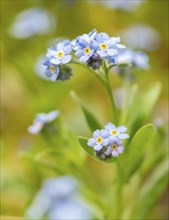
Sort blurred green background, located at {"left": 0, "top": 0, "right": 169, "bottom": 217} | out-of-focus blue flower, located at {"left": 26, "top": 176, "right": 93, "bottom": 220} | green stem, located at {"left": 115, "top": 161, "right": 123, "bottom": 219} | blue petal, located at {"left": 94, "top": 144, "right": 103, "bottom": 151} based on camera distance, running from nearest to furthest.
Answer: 1. blue petal, located at {"left": 94, "top": 144, "right": 103, "bottom": 151}
2. green stem, located at {"left": 115, "top": 161, "right": 123, "bottom": 219}
3. out-of-focus blue flower, located at {"left": 26, "top": 176, "right": 93, "bottom": 220}
4. blurred green background, located at {"left": 0, "top": 0, "right": 169, "bottom": 217}

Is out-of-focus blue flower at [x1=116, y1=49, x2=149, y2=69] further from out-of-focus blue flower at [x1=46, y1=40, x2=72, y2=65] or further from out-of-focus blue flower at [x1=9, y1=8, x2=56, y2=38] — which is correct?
out-of-focus blue flower at [x1=9, y1=8, x2=56, y2=38]

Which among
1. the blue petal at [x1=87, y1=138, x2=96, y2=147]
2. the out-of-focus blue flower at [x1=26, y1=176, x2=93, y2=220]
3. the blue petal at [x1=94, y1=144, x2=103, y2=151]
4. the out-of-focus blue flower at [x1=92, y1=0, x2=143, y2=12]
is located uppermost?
the out-of-focus blue flower at [x1=92, y1=0, x2=143, y2=12]

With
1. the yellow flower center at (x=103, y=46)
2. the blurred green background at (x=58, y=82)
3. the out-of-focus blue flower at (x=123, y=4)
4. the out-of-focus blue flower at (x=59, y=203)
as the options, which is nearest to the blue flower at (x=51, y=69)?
the yellow flower center at (x=103, y=46)

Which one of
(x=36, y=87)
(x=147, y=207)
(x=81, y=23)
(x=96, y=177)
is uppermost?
(x=81, y=23)

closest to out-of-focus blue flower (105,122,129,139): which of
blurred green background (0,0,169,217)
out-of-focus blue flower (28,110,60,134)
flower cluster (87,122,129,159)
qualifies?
flower cluster (87,122,129,159)

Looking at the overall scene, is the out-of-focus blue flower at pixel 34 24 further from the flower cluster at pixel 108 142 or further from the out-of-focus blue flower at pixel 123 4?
the flower cluster at pixel 108 142

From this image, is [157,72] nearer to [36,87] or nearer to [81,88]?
[81,88]

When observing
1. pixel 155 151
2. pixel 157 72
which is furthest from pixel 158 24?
pixel 155 151
